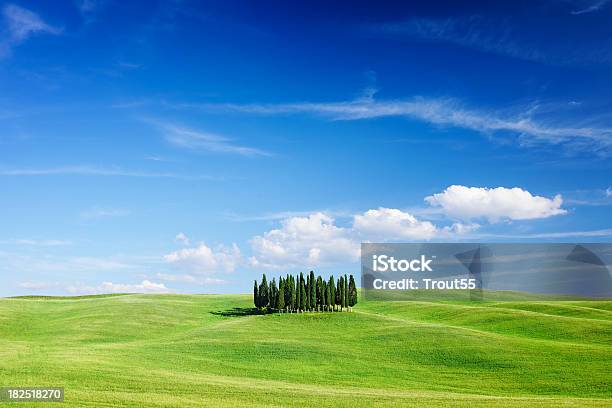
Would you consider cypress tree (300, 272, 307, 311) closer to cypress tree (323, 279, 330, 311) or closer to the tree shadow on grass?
cypress tree (323, 279, 330, 311)

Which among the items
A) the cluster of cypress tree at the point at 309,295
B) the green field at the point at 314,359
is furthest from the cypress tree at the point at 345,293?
the green field at the point at 314,359

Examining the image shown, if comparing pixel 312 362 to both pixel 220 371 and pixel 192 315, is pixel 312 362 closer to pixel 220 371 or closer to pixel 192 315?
pixel 220 371

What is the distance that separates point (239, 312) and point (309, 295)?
648 inches

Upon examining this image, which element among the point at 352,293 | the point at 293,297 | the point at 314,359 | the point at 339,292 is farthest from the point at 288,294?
the point at 314,359

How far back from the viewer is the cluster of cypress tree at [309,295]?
108875 millimetres

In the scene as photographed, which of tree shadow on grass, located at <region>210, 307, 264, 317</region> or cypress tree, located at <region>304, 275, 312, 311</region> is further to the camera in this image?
tree shadow on grass, located at <region>210, 307, 264, 317</region>

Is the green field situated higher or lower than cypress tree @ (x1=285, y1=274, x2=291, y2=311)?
lower

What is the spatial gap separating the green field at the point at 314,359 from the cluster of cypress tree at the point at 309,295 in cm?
1073

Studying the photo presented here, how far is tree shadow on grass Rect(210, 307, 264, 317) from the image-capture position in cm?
11319

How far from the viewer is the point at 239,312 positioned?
383ft

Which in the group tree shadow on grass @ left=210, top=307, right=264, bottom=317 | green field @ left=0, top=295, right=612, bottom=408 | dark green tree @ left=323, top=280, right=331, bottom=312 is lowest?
green field @ left=0, top=295, right=612, bottom=408

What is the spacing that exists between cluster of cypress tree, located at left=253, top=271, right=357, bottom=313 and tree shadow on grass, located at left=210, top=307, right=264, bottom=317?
4.49 metres

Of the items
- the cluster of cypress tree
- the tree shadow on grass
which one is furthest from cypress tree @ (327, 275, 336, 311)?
the tree shadow on grass

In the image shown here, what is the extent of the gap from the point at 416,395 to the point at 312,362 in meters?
19.1
